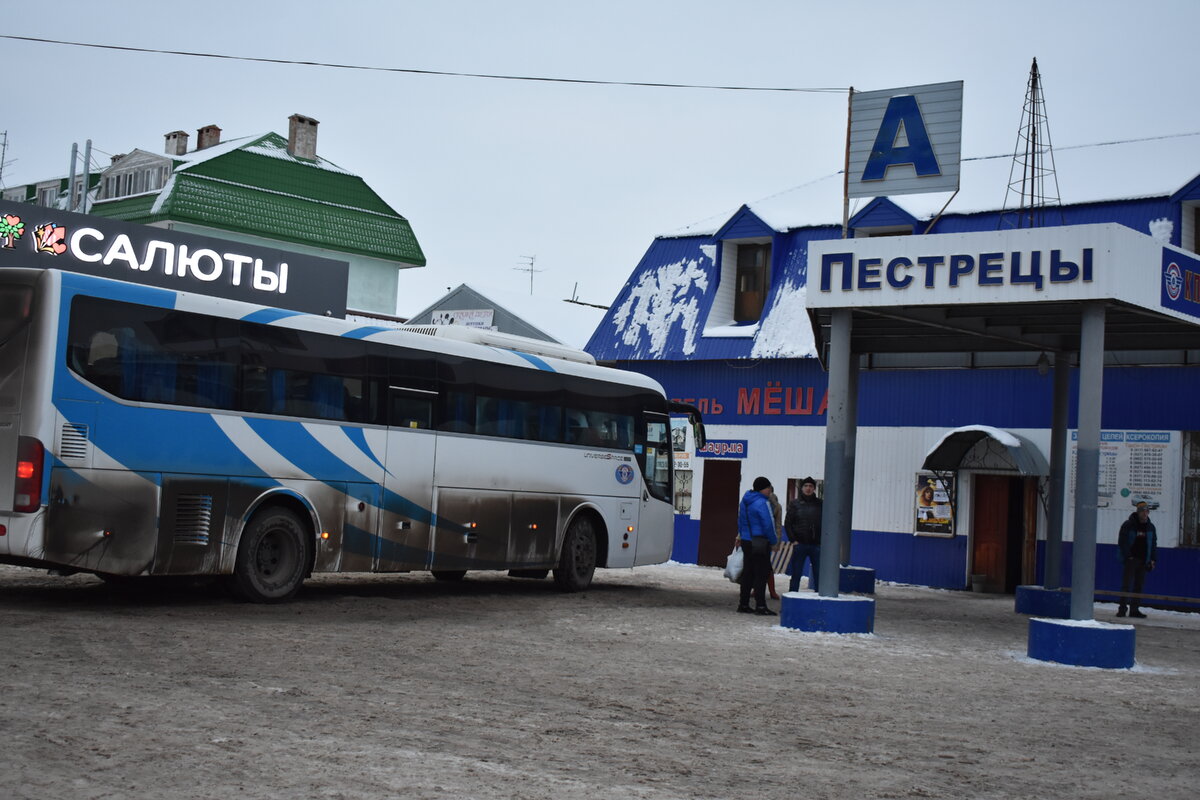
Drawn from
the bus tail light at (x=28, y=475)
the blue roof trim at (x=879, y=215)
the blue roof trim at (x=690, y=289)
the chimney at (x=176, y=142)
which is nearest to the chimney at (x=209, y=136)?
the chimney at (x=176, y=142)

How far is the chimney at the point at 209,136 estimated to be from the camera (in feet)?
178

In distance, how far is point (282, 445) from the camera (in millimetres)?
15164

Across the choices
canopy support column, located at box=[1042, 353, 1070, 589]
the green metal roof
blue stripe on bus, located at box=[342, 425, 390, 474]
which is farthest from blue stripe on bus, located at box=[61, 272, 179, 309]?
the green metal roof

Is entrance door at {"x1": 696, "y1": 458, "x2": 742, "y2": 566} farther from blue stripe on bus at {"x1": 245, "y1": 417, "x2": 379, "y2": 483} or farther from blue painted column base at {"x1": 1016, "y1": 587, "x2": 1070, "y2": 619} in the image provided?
blue stripe on bus at {"x1": 245, "y1": 417, "x2": 379, "y2": 483}

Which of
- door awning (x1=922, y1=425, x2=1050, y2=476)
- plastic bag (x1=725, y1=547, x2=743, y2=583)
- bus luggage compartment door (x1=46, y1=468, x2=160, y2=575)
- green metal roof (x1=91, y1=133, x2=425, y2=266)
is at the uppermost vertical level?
green metal roof (x1=91, y1=133, x2=425, y2=266)

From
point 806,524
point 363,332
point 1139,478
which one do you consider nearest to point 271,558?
point 363,332

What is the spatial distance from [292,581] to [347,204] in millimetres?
39616

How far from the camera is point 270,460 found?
1502 centimetres

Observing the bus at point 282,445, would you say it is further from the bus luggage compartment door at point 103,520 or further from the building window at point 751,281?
the building window at point 751,281

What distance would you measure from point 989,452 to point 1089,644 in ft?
37.5

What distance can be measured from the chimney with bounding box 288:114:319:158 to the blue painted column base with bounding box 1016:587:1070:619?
39180 millimetres

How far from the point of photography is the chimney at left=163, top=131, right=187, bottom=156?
54.5 metres

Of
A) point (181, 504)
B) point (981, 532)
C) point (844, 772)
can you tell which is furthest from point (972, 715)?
point (981, 532)

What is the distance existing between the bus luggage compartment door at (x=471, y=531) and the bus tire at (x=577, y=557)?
1.57 m
